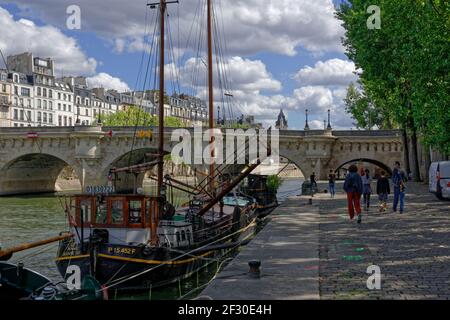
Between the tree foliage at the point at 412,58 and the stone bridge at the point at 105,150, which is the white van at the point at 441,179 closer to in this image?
the tree foliage at the point at 412,58

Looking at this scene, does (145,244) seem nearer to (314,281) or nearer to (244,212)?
(314,281)

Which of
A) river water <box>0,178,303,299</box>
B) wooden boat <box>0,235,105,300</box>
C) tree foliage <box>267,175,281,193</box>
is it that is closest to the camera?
wooden boat <box>0,235,105,300</box>

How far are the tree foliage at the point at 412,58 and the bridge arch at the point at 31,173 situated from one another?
119 ft

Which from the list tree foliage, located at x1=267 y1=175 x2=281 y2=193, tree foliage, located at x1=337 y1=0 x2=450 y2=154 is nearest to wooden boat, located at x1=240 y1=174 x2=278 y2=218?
tree foliage, located at x1=267 y1=175 x2=281 y2=193

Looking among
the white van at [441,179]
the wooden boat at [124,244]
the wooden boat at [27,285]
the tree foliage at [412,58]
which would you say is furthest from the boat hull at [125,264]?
the white van at [441,179]

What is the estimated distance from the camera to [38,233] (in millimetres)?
29312

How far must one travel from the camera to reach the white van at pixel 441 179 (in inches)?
984

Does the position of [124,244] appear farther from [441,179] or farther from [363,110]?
[363,110]

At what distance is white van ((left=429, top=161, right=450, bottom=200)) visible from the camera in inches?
984

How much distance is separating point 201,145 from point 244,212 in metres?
29.7

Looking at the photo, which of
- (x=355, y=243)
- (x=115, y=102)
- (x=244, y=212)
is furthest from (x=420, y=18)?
(x=115, y=102)

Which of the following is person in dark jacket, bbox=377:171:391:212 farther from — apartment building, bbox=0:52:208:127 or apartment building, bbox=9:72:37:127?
apartment building, bbox=9:72:37:127

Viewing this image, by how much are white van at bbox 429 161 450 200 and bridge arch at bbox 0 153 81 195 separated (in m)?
42.0

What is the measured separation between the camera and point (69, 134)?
5862 centimetres
